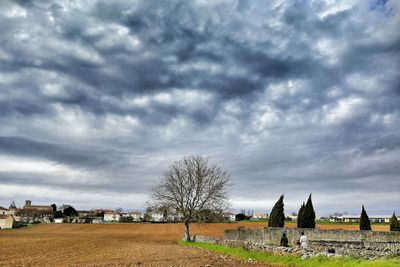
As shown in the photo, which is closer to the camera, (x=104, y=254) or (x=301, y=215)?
(x=104, y=254)

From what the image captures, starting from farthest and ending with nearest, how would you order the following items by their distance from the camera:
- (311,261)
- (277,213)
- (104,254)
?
(277,213) → (104,254) → (311,261)

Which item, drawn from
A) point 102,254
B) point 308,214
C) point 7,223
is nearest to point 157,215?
point 7,223

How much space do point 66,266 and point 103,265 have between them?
2.03m

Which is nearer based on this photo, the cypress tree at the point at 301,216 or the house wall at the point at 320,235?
the house wall at the point at 320,235

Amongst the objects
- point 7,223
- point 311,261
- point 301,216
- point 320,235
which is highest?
point 301,216

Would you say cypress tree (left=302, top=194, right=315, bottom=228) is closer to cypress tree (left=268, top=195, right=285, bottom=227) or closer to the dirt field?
cypress tree (left=268, top=195, right=285, bottom=227)

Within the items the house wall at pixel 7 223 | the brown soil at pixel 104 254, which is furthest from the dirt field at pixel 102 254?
the house wall at pixel 7 223

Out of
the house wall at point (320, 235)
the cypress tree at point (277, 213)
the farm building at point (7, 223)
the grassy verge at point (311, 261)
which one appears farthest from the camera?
the farm building at point (7, 223)

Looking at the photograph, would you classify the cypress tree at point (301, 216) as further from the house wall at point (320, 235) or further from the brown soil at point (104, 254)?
the brown soil at point (104, 254)

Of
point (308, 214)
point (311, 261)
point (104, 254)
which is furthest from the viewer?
point (308, 214)

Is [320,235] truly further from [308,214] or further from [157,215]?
[157,215]

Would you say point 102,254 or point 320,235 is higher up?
point 320,235

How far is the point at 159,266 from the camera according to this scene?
2186cm

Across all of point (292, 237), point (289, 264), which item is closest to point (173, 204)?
point (292, 237)
